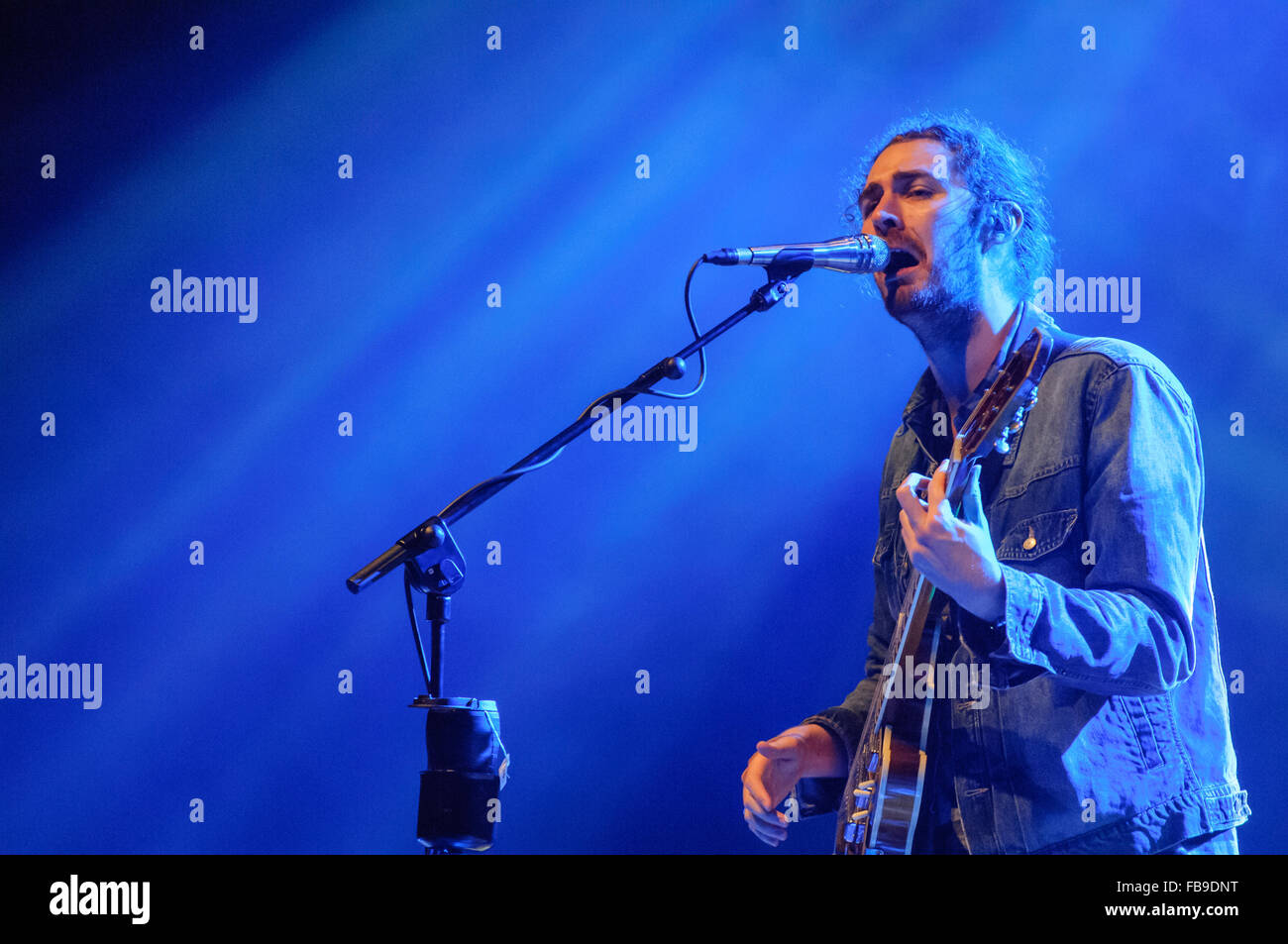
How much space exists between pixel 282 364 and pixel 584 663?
3.42ft

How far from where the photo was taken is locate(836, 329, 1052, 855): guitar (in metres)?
1.68

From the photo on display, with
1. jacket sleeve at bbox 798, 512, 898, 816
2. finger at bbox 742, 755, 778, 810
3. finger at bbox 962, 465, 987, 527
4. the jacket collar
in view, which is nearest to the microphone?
the jacket collar

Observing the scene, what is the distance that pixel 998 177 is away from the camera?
2.24m

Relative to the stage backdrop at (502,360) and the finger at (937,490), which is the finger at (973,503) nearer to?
the finger at (937,490)

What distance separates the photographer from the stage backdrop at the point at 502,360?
258 centimetres

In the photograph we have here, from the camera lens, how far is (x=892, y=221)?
83.4 inches

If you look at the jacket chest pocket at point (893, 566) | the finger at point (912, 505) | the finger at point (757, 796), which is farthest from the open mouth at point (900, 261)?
the finger at point (757, 796)

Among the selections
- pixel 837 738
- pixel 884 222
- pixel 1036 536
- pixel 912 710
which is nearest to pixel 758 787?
pixel 837 738

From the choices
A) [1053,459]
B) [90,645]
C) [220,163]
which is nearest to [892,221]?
[1053,459]

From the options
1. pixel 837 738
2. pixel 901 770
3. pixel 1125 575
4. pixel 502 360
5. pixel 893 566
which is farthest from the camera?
pixel 502 360

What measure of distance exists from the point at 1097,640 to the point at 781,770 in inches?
25.5

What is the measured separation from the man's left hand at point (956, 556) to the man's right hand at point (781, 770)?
57 centimetres

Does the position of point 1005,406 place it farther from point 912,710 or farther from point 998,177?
point 998,177

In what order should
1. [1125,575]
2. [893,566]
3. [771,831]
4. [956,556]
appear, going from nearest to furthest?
[956,556] → [1125,575] → [771,831] → [893,566]
